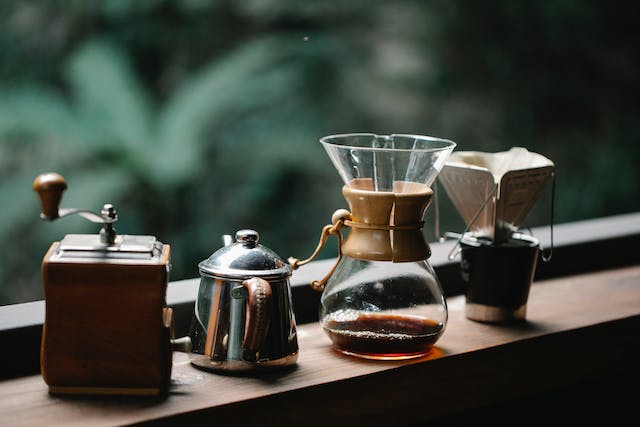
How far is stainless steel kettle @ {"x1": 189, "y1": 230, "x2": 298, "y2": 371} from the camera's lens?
108 cm

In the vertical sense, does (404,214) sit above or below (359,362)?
above

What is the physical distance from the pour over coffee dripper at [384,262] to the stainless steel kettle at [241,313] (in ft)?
0.35

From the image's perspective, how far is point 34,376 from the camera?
1.14 m

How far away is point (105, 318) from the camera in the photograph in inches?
40.4

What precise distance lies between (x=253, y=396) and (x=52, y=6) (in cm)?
A: 144

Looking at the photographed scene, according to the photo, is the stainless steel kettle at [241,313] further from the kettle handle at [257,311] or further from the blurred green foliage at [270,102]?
the blurred green foliage at [270,102]

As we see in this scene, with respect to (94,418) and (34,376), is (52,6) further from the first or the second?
(94,418)

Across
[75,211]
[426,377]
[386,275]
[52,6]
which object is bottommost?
[426,377]

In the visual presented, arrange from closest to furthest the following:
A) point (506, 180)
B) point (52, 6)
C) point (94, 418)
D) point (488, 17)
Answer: point (94, 418)
point (506, 180)
point (52, 6)
point (488, 17)

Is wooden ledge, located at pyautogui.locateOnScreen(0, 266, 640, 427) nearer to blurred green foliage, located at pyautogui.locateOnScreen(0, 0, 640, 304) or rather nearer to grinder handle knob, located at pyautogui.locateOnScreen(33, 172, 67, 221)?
grinder handle knob, located at pyautogui.locateOnScreen(33, 172, 67, 221)

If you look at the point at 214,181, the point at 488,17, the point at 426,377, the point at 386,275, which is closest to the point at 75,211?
the point at 386,275

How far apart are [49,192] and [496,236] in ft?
2.39

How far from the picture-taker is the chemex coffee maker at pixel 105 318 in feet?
3.33

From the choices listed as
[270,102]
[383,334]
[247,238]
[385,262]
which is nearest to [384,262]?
[385,262]
